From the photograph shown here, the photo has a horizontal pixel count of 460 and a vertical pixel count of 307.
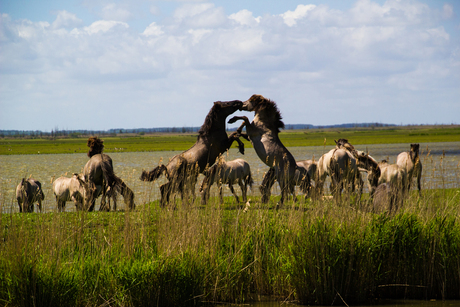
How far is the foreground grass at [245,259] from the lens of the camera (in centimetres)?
632

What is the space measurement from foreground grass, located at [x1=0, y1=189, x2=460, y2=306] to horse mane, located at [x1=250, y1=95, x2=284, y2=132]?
4.31m

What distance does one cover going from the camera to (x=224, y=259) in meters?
7.16

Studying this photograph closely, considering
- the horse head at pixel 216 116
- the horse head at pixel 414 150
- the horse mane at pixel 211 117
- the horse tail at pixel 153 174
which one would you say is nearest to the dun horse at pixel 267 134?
the horse head at pixel 216 116

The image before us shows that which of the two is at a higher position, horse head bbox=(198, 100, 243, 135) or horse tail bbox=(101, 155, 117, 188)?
horse head bbox=(198, 100, 243, 135)

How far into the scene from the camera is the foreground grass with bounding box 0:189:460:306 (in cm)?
632

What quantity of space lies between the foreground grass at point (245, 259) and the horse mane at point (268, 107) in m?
A: 4.31

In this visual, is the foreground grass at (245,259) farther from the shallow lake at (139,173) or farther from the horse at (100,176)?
the horse at (100,176)

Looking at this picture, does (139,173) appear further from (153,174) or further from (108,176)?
(153,174)

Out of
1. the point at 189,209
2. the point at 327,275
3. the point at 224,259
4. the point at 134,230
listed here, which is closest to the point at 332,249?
the point at 327,275

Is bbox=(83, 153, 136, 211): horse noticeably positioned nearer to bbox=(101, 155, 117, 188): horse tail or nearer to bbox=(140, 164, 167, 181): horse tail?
bbox=(101, 155, 117, 188): horse tail

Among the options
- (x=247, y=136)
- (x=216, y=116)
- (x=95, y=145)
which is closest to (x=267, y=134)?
(x=247, y=136)

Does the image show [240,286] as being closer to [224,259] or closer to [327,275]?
[224,259]

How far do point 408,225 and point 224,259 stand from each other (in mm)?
3093

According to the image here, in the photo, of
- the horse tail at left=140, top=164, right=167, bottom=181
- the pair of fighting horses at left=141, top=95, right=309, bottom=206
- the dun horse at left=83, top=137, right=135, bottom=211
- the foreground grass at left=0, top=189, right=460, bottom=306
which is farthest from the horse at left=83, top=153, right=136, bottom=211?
the foreground grass at left=0, top=189, right=460, bottom=306
